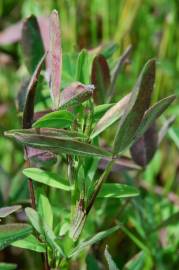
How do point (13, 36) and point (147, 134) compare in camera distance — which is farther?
point (13, 36)

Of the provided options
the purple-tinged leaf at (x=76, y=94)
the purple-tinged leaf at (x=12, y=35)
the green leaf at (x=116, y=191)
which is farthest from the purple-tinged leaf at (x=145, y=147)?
the purple-tinged leaf at (x=12, y=35)

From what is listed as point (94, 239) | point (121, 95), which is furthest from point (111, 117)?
point (121, 95)

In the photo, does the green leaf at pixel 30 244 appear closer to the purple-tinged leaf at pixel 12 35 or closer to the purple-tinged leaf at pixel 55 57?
the purple-tinged leaf at pixel 55 57

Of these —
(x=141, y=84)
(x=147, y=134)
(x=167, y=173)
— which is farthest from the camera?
(x=167, y=173)

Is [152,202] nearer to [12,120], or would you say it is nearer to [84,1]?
[12,120]

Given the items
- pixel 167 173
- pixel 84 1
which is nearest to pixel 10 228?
pixel 167 173

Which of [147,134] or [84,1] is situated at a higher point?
[84,1]

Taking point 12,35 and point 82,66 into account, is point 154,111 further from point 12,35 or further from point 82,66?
point 12,35
